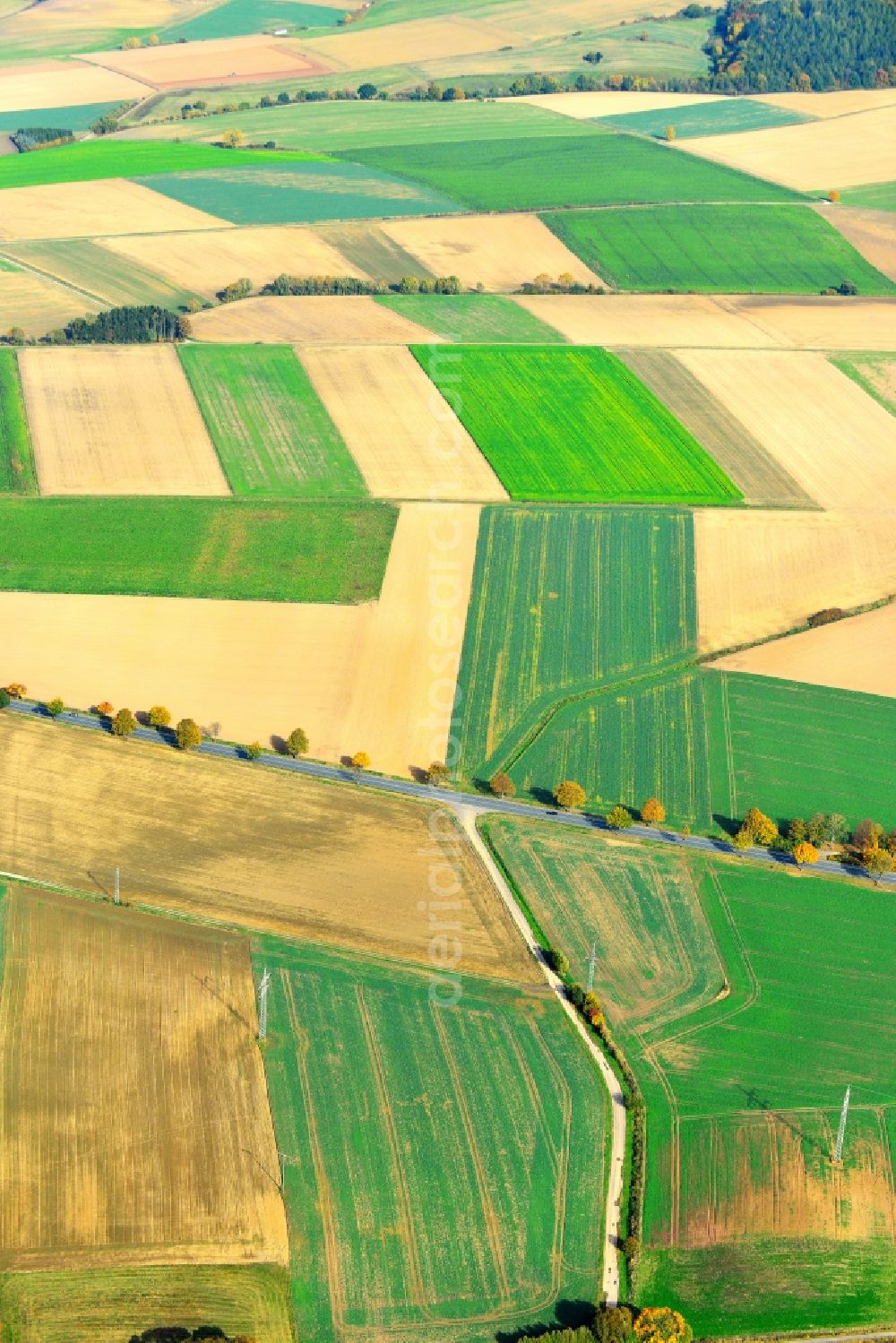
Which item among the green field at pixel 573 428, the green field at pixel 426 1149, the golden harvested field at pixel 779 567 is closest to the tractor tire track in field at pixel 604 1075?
the green field at pixel 426 1149

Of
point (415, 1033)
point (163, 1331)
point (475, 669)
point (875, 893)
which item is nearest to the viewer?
point (163, 1331)

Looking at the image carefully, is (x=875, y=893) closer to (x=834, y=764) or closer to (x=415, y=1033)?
(x=834, y=764)

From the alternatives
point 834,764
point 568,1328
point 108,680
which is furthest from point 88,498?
point 568,1328

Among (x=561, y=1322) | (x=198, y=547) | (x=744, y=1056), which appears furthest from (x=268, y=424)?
(x=561, y=1322)

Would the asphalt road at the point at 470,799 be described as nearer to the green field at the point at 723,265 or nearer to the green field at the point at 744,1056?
the green field at the point at 744,1056

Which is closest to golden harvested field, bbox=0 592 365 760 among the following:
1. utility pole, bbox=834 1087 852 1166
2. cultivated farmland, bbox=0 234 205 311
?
utility pole, bbox=834 1087 852 1166

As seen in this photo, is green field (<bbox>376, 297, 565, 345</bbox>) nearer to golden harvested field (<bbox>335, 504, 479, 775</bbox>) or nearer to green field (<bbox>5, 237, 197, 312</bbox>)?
green field (<bbox>5, 237, 197, 312</bbox>)
